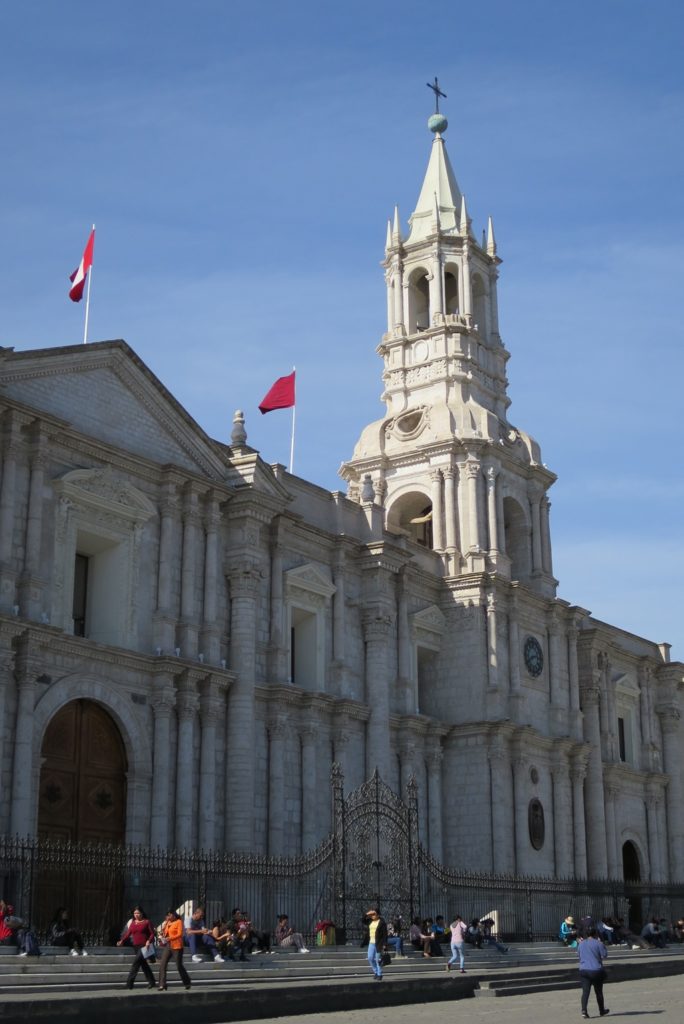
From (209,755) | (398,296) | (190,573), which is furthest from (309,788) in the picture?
(398,296)

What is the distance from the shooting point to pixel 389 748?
35.6 meters

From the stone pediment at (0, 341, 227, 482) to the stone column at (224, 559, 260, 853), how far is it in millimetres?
2517

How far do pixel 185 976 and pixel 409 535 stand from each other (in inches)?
999

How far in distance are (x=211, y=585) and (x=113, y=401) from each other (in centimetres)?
451

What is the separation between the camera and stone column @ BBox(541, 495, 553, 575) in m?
43.8

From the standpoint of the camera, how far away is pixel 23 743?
82.2ft

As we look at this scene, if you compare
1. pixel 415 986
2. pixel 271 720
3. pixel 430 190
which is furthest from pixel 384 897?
pixel 430 190

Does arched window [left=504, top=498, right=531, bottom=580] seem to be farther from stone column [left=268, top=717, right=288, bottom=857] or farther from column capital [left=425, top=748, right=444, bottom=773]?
stone column [left=268, top=717, right=288, bottom=857]

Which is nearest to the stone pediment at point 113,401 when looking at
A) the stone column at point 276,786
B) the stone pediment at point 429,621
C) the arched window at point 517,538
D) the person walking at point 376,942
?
the stone column at point 276,786

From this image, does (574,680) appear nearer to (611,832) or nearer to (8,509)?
(611,832)

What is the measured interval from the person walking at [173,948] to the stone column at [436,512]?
22.2 meters

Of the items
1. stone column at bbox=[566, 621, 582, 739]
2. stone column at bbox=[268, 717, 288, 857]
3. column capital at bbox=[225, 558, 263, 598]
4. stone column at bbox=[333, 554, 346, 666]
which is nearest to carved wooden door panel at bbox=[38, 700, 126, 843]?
stone column at bbox=[268, 717, 288, 857]

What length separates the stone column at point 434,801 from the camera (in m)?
37.0

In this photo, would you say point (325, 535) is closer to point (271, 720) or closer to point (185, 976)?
point (271, 720)
